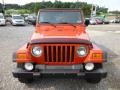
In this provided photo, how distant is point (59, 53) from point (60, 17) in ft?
8.01

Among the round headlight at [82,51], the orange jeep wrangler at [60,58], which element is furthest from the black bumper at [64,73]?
the round headlight at [82,51]

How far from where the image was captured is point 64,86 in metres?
7.76

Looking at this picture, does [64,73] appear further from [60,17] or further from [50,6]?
[50,6]

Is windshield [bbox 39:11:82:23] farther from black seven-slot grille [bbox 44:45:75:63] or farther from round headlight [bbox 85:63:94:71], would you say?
round headlight [bbox 85:63:94:71]

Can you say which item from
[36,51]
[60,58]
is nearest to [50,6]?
[36,51]

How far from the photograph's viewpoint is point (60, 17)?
9.13 metres

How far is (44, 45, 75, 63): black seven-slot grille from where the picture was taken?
22.6 feet

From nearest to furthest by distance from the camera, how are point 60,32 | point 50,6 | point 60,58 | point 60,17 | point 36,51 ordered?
point 60,58, point 36,51, point 60,32, point 60,17, point 50,6

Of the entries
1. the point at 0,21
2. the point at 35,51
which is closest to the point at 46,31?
the point at 35,51

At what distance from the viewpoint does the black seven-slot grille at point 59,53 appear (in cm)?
690

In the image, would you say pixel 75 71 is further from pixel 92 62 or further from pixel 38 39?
pixel 38 39

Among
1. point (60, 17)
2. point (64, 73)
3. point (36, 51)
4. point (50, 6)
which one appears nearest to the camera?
point (64, 73)

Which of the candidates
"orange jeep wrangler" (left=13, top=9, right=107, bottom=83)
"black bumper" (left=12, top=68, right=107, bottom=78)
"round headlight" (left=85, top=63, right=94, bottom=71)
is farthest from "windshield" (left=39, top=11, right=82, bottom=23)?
"black bumper" (left=12, top=68, right=107, bottom=78)

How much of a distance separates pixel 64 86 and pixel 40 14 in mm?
2555
